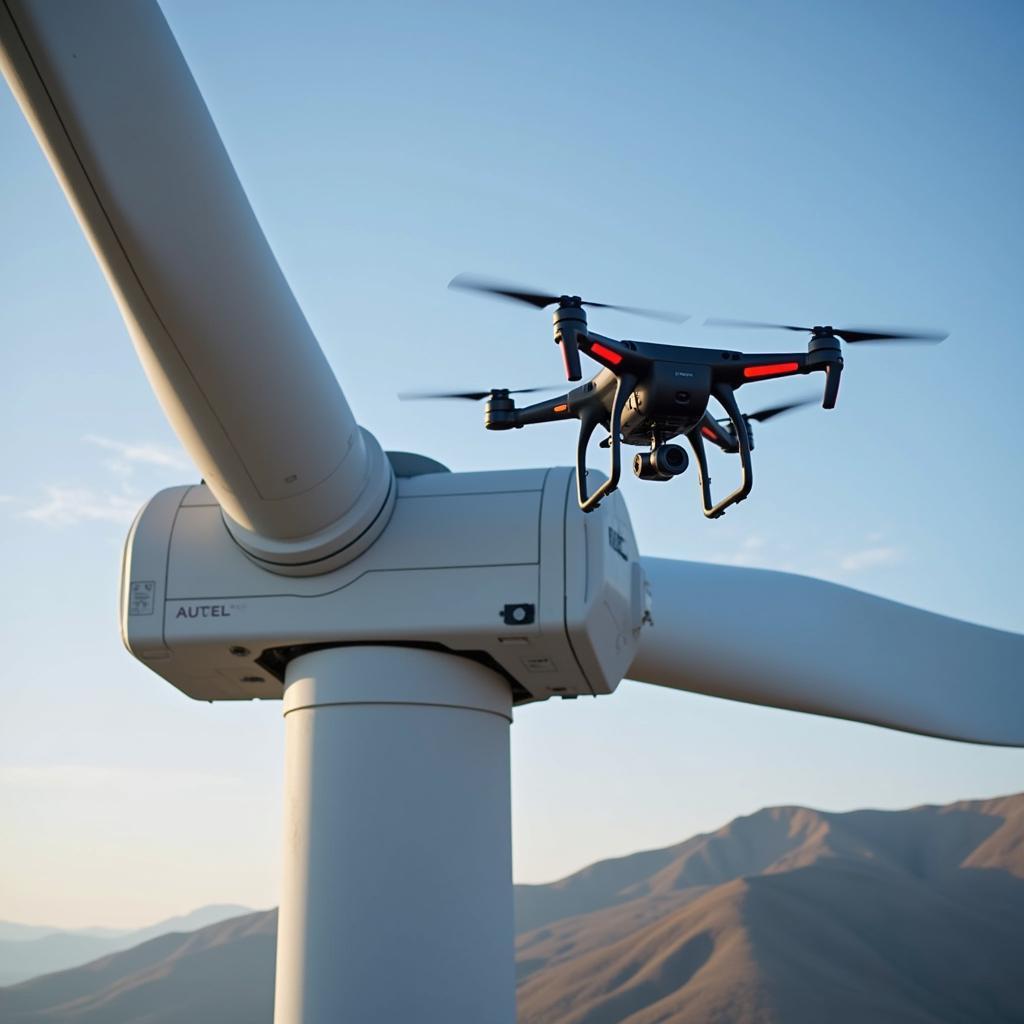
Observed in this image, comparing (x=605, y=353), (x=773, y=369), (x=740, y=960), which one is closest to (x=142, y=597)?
(x=605, y=353)

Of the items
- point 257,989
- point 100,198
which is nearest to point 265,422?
point 100,198

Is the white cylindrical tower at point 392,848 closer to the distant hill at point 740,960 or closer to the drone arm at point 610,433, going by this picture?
the drone arm at point 610,433

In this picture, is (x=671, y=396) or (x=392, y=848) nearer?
(x=671, y=396)

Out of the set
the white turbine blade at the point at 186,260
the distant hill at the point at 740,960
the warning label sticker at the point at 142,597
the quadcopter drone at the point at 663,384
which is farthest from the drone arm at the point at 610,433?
the distant hill at the point at 740,960

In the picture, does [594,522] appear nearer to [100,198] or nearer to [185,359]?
[185,359]

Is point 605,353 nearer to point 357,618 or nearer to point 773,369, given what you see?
point 773,369

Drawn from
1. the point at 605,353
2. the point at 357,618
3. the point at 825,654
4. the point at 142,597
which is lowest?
the point at 357,618

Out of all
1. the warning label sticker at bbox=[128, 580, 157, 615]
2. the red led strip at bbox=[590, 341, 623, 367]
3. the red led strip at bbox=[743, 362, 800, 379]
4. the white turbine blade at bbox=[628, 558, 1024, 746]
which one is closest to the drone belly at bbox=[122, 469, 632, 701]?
the warning label sticker at bbox=[128, 580, 157, 615]
